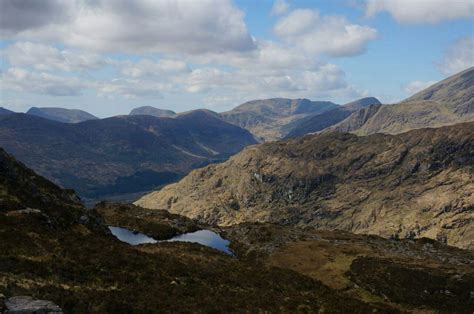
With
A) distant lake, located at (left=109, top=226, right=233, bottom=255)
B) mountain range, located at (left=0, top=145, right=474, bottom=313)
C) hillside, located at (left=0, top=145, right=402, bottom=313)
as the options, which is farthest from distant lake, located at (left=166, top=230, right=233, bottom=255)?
hillside, located at (left=0, top=145, right=402, bottom=313)

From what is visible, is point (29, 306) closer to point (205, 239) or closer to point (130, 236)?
point (130, 236)

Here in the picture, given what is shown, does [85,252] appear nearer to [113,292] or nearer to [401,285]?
[113,292]

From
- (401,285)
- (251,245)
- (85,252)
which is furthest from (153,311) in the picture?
(251,245)

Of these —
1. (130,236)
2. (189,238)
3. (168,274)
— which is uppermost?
(168,274)

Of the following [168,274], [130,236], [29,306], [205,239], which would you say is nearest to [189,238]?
[205,239]

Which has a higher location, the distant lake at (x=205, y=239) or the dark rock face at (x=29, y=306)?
the dark rock face at (x=29, y=306)

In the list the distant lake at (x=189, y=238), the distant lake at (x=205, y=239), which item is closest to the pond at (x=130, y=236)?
the distant lake at (x=189, y=238)

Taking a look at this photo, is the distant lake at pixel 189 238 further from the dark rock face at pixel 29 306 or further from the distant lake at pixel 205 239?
the dark rock face at pixel 29 306
